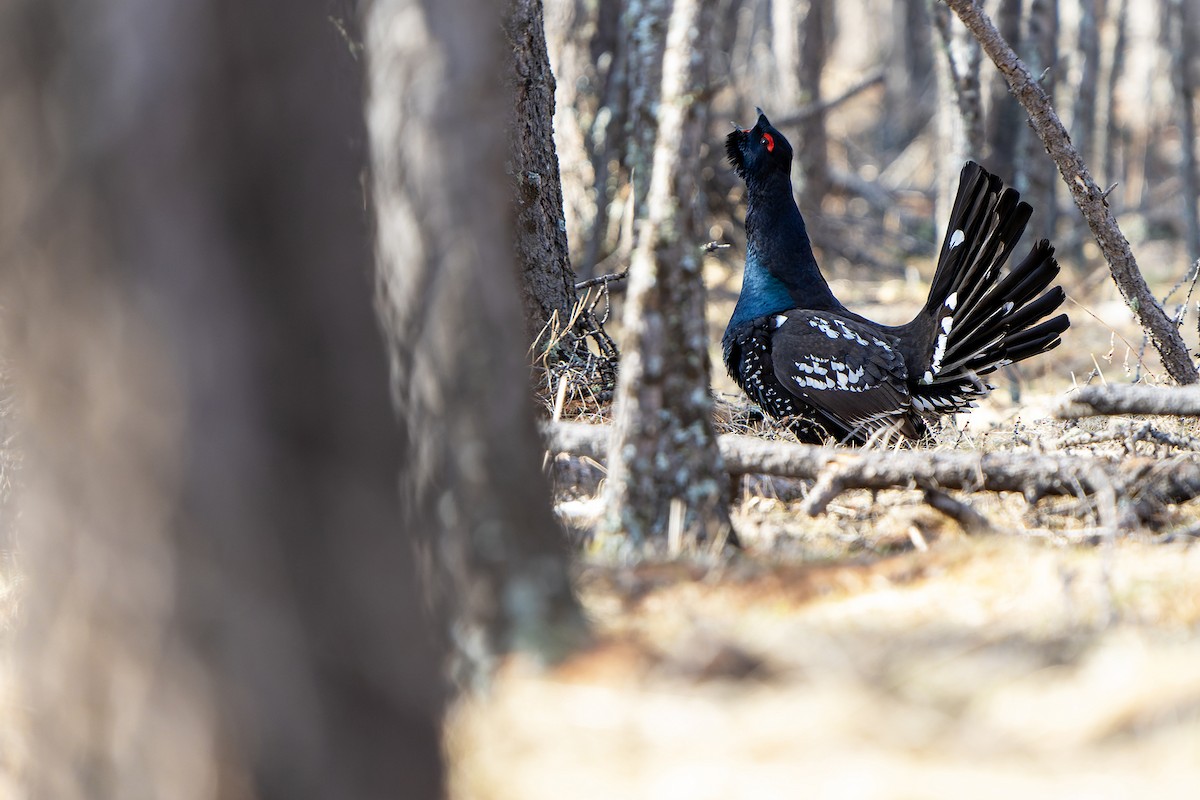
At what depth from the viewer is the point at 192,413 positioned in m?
1.76

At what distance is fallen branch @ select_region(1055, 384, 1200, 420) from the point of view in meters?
3.32

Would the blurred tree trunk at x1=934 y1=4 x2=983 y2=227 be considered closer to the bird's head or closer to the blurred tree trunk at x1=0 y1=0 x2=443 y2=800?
the bird's head

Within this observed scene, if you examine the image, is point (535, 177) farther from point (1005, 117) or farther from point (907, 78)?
point (907, 78)

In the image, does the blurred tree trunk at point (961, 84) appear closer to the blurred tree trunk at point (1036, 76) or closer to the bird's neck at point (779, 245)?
the blurred tree trunk at point (1036, 76)

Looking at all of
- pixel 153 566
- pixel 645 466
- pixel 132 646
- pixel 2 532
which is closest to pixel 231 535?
pixel 153 566

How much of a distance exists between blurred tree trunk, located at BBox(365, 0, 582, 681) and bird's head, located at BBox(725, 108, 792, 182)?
3.76m

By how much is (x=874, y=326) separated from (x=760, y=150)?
122 centimetres

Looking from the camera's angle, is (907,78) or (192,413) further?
(907,78)

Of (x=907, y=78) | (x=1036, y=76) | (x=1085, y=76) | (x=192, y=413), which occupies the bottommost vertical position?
(x=192, y=413)

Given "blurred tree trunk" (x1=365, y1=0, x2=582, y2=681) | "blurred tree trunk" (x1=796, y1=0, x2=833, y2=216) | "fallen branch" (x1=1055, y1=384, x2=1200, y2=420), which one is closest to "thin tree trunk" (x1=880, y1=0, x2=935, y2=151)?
"blurred tree trunk" (x1=796, y1=0, x2=833, y2=216)

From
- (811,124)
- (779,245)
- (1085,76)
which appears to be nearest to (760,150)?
(779,245)

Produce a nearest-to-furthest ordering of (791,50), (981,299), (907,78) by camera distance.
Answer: (981,299)
(791,50)
(907,78)

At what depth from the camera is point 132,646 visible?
1.81 meters

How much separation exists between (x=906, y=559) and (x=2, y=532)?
3.53m
